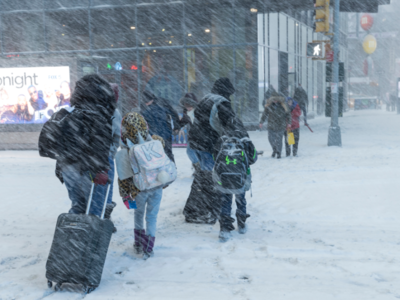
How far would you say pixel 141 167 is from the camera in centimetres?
474

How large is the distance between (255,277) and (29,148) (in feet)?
39.9

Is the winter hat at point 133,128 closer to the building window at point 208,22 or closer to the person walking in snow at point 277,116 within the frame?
the person walking in snow at point 277,116

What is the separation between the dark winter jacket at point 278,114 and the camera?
1191 cm

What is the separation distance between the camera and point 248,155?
568cm

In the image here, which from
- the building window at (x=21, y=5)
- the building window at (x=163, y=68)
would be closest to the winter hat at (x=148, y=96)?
the building window at (x=163, y=68)

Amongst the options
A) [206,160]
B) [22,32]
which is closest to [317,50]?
[206,160]

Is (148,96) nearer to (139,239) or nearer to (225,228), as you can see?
(225,228)

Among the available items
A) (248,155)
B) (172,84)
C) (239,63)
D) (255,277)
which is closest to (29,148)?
(172,84)

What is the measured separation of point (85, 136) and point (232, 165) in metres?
1.86

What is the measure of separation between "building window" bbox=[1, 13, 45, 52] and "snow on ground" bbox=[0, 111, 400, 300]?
1265 centimetres

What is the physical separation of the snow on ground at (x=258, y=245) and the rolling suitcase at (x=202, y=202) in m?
0.16

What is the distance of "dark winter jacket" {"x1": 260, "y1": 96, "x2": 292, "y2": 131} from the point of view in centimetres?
1191

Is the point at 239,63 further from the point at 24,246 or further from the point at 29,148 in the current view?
the point at 24,246

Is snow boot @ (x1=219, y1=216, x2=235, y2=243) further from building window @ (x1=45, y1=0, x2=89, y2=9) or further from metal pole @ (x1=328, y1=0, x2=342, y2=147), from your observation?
building window @ (x1=45, y1=0, x2=89, y2=9)
